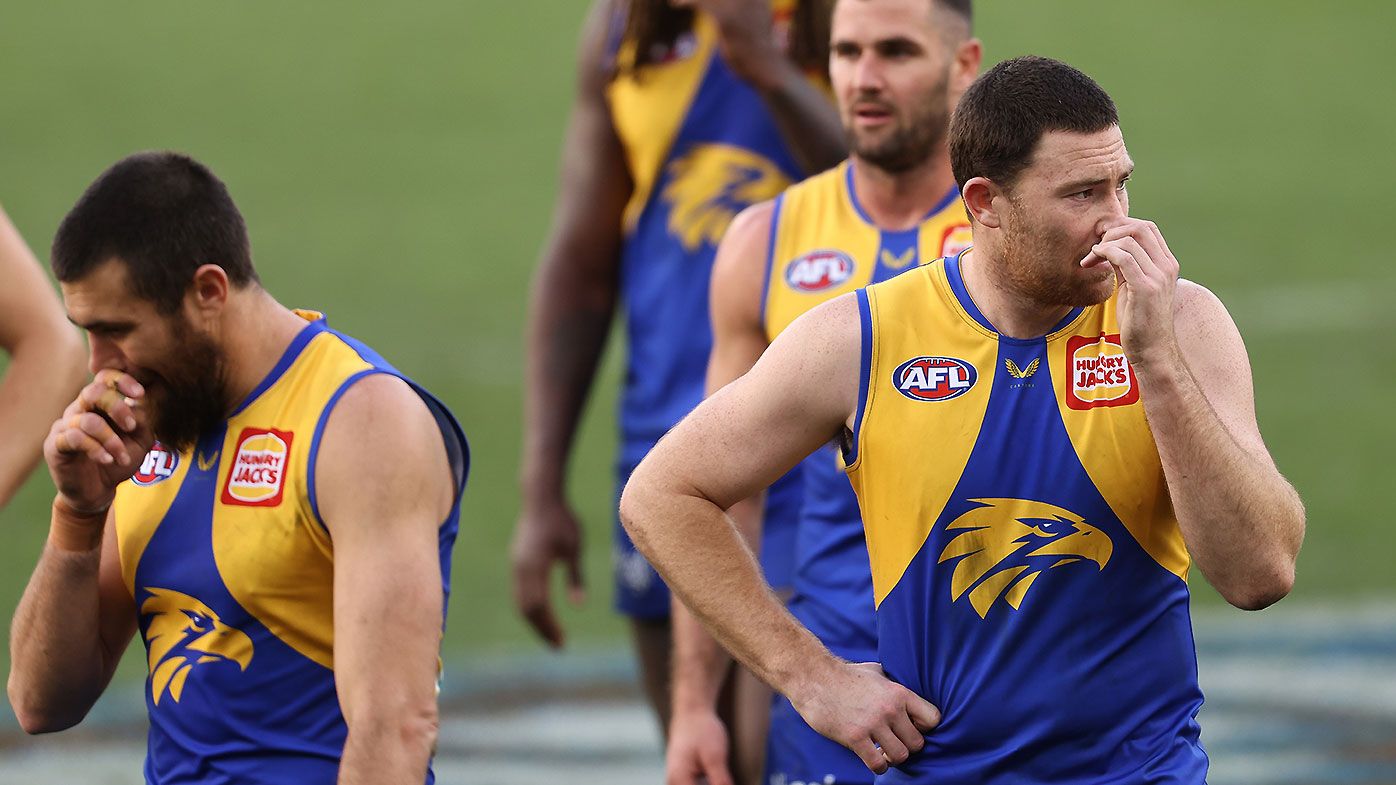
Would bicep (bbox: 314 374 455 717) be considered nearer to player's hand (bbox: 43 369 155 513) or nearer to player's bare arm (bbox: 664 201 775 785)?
player's hand (bbox: 43 369 155 513)

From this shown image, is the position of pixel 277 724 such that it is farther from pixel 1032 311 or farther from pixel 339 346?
pixel 1032 311

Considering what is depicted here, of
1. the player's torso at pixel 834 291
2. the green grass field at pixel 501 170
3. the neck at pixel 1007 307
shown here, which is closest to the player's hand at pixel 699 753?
the player's torso at pixel 834 291

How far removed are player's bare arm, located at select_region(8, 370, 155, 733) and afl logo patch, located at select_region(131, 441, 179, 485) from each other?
0.37ft

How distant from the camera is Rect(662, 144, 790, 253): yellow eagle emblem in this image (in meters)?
6.29

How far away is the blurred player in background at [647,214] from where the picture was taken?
6176mm

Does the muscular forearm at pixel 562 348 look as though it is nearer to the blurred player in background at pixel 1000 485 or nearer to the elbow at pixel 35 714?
the elbow at pixel 35 714

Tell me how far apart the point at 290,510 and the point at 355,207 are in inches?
613

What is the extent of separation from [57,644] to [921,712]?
177cm

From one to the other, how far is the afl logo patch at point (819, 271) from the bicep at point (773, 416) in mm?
1132

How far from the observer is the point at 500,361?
50.7 ft

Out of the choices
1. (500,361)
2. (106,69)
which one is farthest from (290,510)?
(106,69)

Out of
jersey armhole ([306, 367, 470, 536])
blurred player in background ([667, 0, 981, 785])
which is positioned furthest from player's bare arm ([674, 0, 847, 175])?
jersey armhole ([306, 367, 470, 536])

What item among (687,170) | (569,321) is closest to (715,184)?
(687,170)

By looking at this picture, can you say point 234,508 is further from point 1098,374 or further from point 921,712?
point 1098,374
